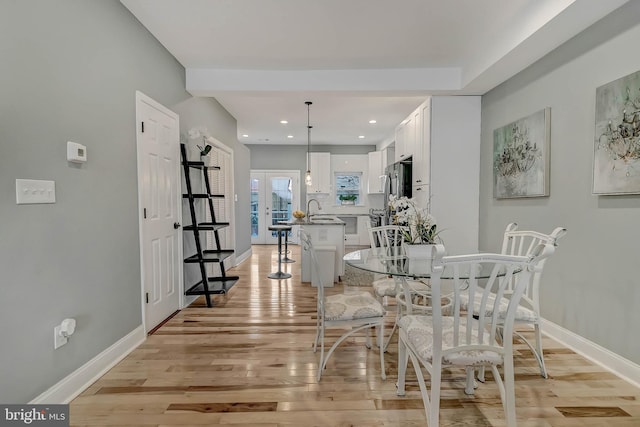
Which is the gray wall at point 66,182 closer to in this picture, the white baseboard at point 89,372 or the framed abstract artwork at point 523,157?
the white baseboard at point 89,372

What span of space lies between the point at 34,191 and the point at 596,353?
3.67 meters

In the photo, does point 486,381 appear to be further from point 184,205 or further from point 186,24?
point 186,24

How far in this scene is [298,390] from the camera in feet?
6.43

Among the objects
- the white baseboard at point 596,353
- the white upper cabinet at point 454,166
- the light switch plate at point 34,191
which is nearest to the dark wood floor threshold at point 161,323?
the light switch plate at point 34,191

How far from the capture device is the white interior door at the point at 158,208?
2664mm

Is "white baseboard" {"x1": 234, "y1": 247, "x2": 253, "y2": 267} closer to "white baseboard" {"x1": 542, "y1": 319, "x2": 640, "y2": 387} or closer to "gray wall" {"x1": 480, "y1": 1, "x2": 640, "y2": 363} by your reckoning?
"gray wall" {"x1": 480, "y1": 1, "x2": 640, "y2": 363}

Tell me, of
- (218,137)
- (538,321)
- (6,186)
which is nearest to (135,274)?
(6,186)

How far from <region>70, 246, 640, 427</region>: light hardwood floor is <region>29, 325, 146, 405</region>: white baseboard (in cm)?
5

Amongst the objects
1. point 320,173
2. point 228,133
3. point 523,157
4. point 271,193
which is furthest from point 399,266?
point 271,193

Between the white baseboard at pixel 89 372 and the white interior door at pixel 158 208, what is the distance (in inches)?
10.7

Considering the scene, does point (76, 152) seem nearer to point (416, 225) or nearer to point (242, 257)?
point (416, 225)

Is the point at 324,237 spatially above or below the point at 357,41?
below

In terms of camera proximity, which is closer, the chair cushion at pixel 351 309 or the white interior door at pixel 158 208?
the chair cushion at pixel 351 309

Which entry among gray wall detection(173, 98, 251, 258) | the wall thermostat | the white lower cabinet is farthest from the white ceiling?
the white lower cabinet
